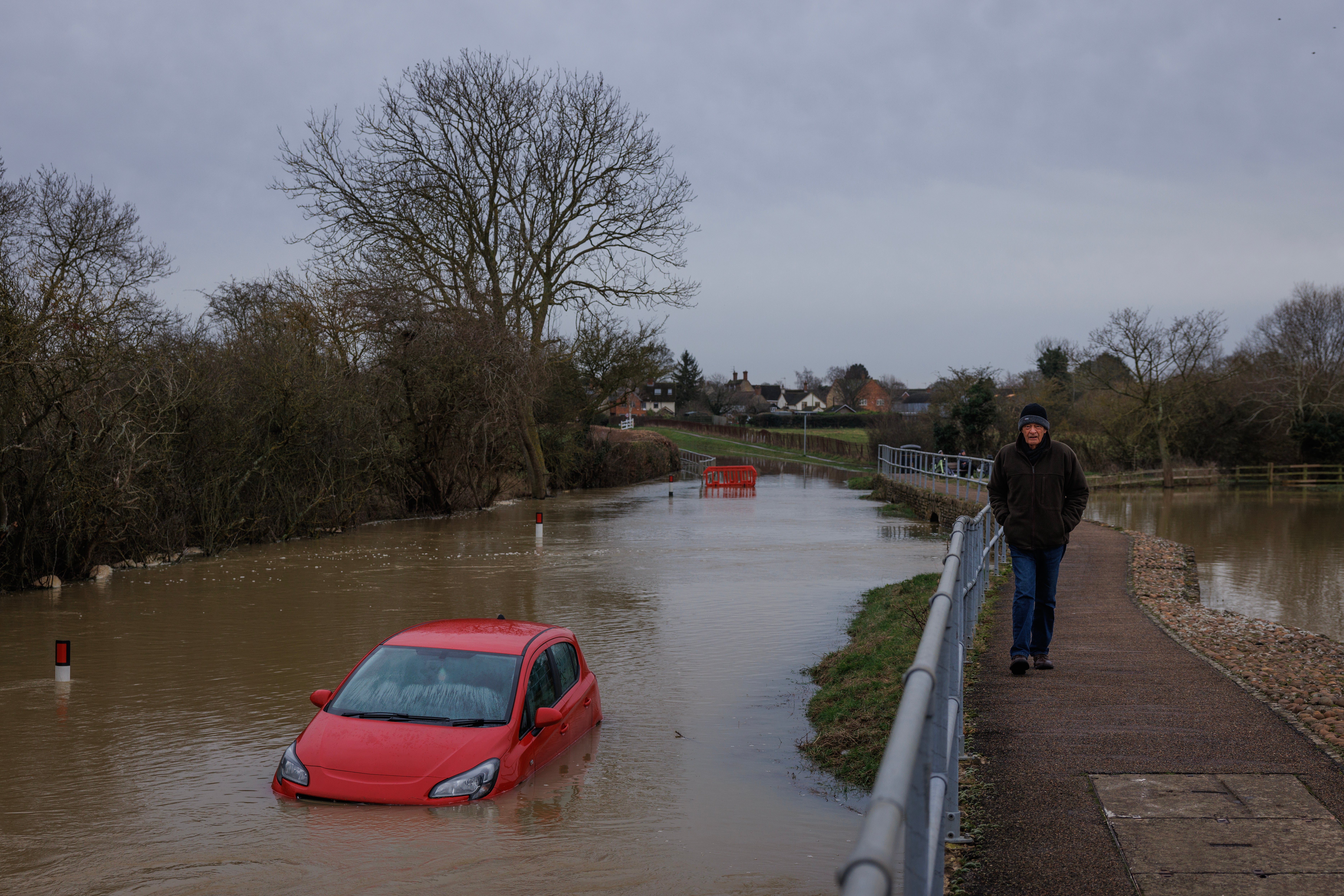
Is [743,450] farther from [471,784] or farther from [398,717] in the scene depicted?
[471,784]

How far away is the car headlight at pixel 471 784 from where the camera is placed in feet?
22.6

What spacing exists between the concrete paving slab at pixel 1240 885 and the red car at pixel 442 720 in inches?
169

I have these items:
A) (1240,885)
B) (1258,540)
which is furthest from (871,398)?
(1240,885)

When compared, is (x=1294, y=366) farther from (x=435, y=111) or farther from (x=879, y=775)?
(x=879, y=775)

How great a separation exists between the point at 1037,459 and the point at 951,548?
2256 millimetres

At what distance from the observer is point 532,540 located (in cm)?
2734

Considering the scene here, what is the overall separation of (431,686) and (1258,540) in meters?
26.6

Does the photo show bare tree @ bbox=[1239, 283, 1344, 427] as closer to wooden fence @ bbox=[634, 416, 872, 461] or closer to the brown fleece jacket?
wooden fence @ bbox=[634, 416, 872, 461]

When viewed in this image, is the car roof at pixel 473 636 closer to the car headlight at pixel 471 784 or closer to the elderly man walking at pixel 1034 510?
the car headlight at pixel 471 784

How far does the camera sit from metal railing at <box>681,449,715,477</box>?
71.2 meters

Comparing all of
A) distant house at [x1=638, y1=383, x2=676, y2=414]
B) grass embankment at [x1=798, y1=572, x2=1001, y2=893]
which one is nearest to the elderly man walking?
grass embankment at [x1=798, y1=572, x2=1001, y2=893]

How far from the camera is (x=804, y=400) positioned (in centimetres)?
16000

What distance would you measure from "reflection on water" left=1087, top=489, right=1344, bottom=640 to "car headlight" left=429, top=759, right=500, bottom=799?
1179cm

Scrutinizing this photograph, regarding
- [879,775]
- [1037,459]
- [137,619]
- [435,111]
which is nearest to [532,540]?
[137,619]
